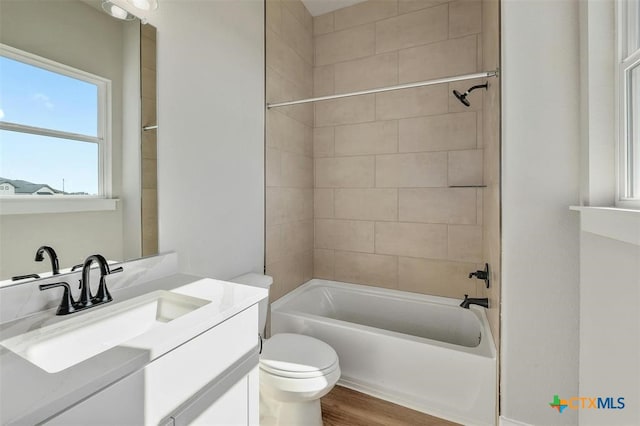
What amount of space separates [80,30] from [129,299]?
1023mm

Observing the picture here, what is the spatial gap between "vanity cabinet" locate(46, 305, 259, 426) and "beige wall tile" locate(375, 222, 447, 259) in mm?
1673

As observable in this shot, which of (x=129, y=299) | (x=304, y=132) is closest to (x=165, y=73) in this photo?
(x=129, y=299)

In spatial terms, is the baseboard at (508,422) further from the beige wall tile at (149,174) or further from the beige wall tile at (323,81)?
the beige wall tile at (323,81)

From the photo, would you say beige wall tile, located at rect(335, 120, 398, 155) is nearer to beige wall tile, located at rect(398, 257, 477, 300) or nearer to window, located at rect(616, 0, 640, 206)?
beige wall tile, located at rect(398, 257, 477, 300)

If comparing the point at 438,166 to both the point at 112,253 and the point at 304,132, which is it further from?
the point at 112,253

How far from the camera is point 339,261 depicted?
8.91ft

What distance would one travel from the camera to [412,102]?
2393 mm

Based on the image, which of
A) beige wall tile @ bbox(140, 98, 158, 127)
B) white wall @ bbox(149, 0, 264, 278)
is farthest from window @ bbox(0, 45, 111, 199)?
white wall @ bbox(149, 0, 264, 278)

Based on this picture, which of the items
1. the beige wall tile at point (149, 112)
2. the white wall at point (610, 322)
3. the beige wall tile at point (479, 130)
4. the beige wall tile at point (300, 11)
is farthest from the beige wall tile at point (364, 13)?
the white wall at point (610, 322)

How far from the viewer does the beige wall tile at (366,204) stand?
2504 millimetres

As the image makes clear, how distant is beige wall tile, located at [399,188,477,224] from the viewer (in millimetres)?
2254

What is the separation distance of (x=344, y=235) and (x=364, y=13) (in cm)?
202

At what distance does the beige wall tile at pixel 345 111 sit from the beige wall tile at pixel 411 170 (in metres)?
0.42

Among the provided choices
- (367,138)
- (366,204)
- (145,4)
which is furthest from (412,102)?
(145,4)
